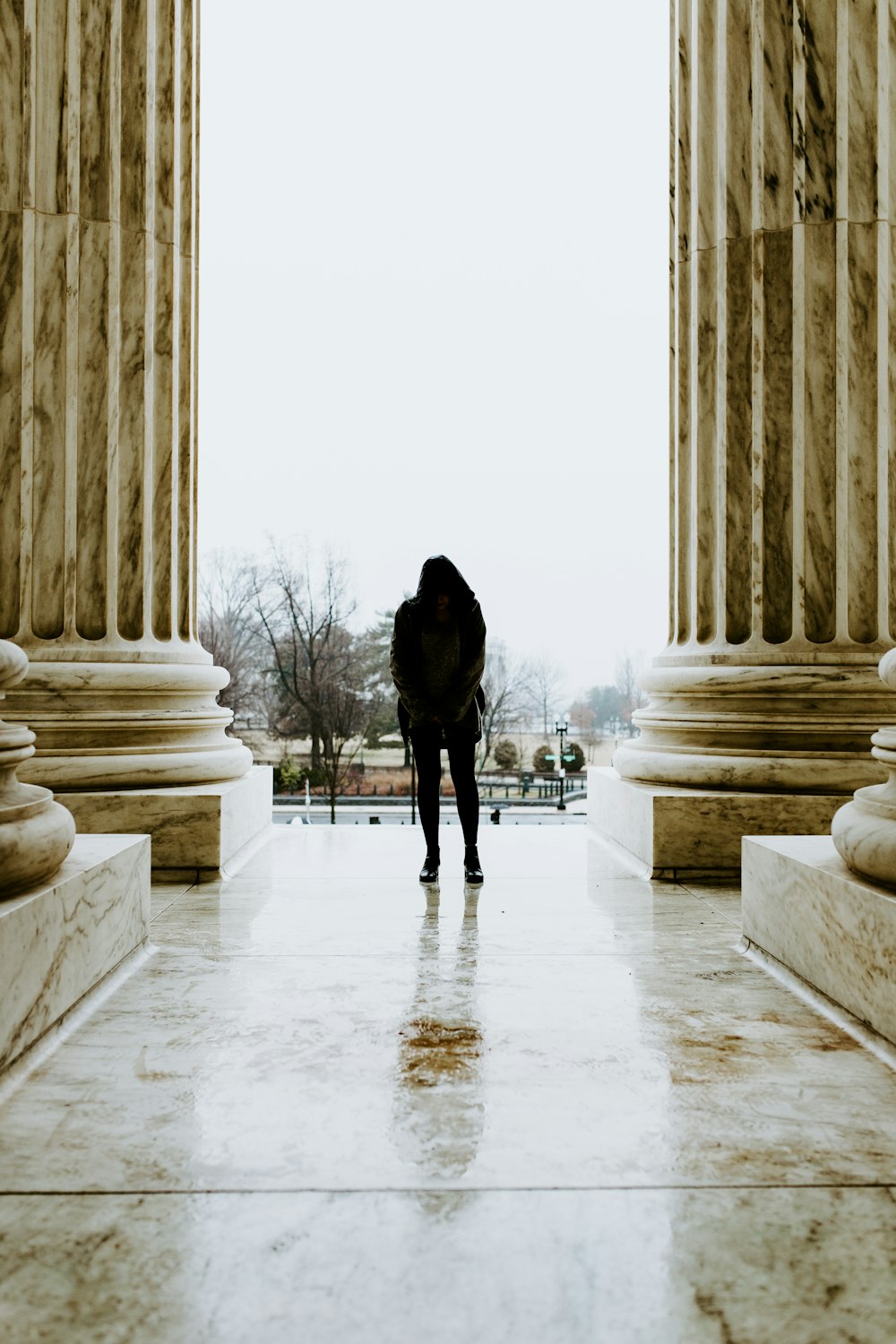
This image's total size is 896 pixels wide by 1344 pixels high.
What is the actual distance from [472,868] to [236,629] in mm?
46812

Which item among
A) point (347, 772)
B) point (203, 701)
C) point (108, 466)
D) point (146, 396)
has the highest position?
point (146, 396)

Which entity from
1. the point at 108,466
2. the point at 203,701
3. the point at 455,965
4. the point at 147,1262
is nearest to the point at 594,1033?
the point at 455,965

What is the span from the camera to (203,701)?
10852 mm

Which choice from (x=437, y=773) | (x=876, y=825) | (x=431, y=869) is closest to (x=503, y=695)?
(x=437, y=773)

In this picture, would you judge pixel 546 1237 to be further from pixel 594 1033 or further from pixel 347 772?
pixel 347 772

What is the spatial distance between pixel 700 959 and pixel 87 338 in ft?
26.1

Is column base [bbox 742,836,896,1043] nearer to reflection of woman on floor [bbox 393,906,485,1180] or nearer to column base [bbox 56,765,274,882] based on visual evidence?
reflection of woman on floor [bbox 393,906,485,1180]

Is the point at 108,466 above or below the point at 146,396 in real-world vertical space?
below

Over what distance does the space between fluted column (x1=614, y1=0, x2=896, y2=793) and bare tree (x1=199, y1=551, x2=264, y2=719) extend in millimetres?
39888

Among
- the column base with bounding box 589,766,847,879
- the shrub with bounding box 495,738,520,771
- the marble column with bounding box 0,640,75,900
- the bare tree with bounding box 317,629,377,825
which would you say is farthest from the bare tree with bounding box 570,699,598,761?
the marble column with bounding box 0,640,75,900

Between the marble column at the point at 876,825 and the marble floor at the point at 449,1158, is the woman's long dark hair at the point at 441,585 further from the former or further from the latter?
the marble column at the point at 876,825

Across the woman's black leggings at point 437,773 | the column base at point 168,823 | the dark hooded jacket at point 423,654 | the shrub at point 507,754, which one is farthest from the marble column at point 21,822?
Result: the shrub at point 507,754

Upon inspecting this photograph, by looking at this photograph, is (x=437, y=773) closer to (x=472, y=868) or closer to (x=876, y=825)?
(x=472, y=868)

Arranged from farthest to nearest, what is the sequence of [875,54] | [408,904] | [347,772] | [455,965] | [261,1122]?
[347,772] < [875,54] < [408,904] < [455,965] < [261,1122]
